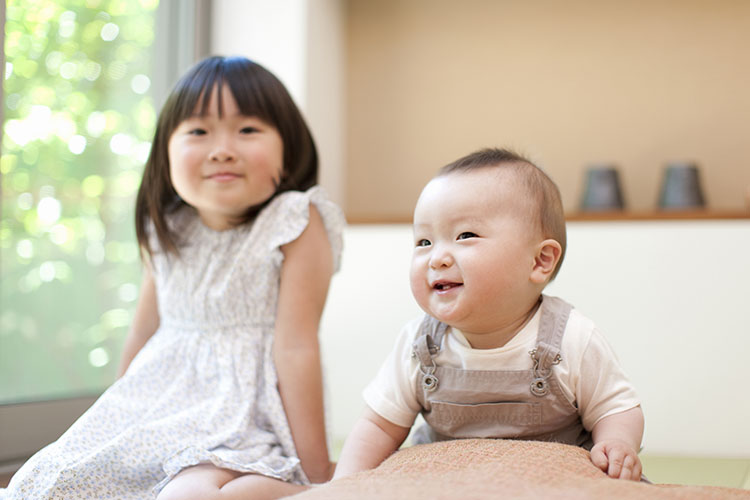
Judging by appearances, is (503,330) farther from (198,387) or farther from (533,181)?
(198,387)

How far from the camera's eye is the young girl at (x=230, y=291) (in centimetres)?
→ 108

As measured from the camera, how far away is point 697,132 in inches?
86.9

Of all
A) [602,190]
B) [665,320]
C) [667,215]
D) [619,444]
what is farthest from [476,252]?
[602,190]

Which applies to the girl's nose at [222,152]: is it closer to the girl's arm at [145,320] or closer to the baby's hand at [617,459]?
the girl's arm at [145,320]

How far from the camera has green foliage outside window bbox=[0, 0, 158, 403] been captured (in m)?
1.49

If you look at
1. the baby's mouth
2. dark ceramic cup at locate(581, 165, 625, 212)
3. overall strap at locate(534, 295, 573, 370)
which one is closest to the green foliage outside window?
the baby's mouth

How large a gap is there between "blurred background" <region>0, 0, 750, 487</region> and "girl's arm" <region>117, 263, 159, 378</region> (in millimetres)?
313

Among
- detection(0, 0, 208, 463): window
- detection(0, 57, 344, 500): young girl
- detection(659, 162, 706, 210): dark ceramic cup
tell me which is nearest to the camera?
detection(0, 57, 344, 500): young girl

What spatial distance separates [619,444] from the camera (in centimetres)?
84

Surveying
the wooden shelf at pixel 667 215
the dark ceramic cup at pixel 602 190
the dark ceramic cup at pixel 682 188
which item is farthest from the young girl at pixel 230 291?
the dark ceramic cup at pixel 682 188

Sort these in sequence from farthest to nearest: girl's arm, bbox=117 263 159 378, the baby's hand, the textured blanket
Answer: girl's arm, bbox=117 263 159 378, the baby's hand, the textured blanket

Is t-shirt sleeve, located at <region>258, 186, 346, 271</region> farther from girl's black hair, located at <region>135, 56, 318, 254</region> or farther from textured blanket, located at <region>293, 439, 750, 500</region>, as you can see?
textured blanket, located at <region>293, 439, 750, 500</region>

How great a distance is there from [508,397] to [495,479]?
0.20 m

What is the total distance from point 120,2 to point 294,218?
3.00 ft
